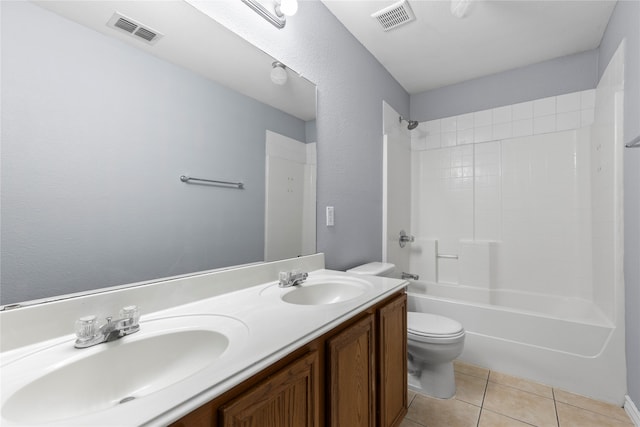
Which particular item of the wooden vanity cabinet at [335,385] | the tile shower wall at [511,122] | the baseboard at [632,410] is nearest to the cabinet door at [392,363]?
the wooden vanity cabinet at [335,385]

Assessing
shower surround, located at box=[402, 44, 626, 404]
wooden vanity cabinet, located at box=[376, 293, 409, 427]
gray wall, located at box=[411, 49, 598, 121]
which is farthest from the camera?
gray wall, located at box=[411, 49, 598, 121]

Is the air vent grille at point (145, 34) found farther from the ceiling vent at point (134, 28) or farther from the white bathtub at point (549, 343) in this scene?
the white bathtub at point (549, 343)

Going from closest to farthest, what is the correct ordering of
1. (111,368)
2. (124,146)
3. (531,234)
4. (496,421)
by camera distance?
(111,368)
(124,146)
(496,421)
(531,234)

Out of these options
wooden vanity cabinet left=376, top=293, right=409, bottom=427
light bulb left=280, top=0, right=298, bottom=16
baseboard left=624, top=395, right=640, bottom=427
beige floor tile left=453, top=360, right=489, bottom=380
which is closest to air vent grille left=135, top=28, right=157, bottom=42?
light bulb left=280, top=0, right=298, bottom=16

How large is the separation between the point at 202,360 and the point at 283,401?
0.25 meters

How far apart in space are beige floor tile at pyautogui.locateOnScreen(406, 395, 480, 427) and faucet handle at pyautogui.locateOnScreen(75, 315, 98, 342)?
5.16 feet

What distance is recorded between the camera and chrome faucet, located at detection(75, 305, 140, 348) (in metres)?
0.68

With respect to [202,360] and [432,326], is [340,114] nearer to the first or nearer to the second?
[432,326]

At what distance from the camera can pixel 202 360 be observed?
0.76 meters

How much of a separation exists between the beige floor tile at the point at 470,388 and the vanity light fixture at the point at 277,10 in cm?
233

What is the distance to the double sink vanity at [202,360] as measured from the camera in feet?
1.72

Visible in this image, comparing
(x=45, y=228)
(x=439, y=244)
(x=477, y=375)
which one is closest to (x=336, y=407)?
(x=45, y=228)

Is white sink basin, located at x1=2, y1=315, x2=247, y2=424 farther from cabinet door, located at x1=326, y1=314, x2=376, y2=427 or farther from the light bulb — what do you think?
the light bulb

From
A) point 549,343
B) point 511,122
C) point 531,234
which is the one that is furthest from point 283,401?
point 511,122
